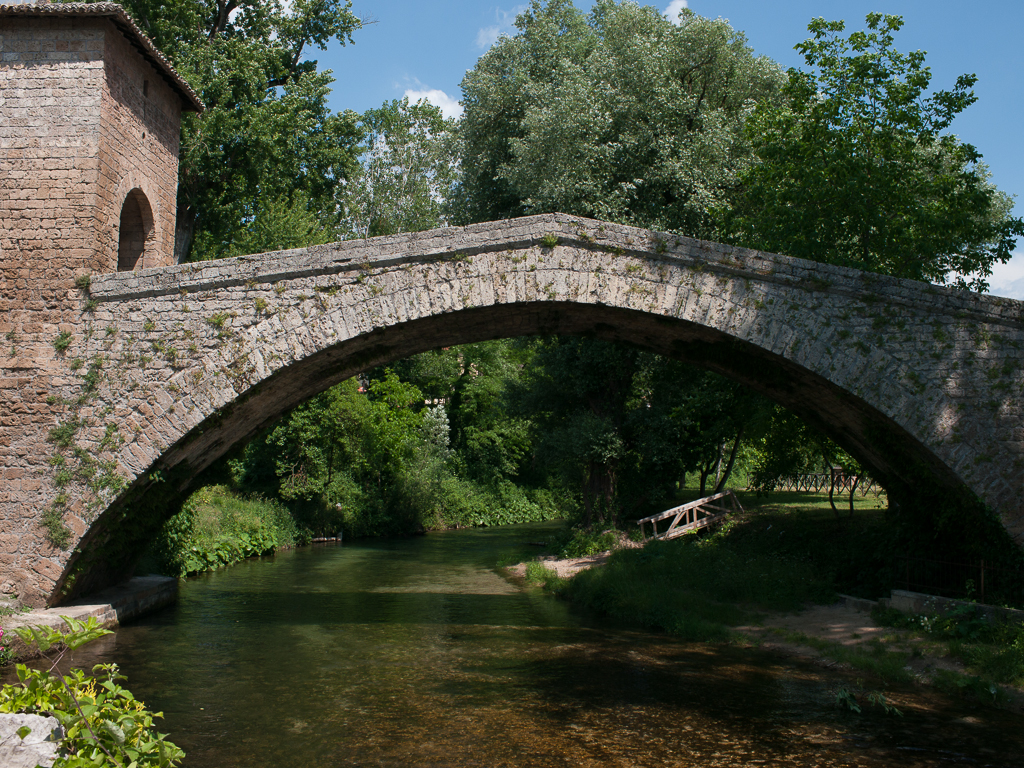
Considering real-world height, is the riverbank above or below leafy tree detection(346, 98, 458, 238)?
below

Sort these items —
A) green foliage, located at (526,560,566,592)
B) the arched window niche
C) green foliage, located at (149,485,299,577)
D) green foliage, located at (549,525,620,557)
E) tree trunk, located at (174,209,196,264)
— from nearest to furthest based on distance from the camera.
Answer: the arched window niche < green foliage, located at (526,560,566,592) < green foliage, located at (149,485,299,577) < green foliage, located at (549,525,620,557) < tree trunk, located at (174,209,196,264)

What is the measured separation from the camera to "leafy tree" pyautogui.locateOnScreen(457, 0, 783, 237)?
50.7 ft

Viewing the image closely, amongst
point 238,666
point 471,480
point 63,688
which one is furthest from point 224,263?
point 471,480

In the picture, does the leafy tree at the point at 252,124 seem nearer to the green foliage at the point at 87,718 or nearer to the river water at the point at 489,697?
the river water at the point at 489,697

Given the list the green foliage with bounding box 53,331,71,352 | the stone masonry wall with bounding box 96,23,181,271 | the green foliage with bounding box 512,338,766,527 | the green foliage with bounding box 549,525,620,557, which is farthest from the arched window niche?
the green foliage with bounding box 549,525,620,557

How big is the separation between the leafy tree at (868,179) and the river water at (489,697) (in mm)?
6765

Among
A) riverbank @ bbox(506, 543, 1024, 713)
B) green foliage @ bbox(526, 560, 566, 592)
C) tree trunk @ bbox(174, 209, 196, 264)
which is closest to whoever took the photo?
riverbank @ bbox(506, 543, 1024, 713)

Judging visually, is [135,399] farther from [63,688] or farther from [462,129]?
[462,129]

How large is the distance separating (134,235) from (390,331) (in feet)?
17.7

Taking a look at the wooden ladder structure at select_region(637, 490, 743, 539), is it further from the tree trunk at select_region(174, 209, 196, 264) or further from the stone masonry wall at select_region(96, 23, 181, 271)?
the tree trunk at select_region(174, 209, 196, 264)

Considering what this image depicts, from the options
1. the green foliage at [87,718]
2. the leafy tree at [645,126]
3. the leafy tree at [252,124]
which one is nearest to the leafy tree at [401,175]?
the leafy tree at [252,124]

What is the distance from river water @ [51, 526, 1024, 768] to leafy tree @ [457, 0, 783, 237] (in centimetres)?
830

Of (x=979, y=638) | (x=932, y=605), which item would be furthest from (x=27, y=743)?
(x=932, y=605)

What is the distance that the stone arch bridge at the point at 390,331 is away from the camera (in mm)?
8633
